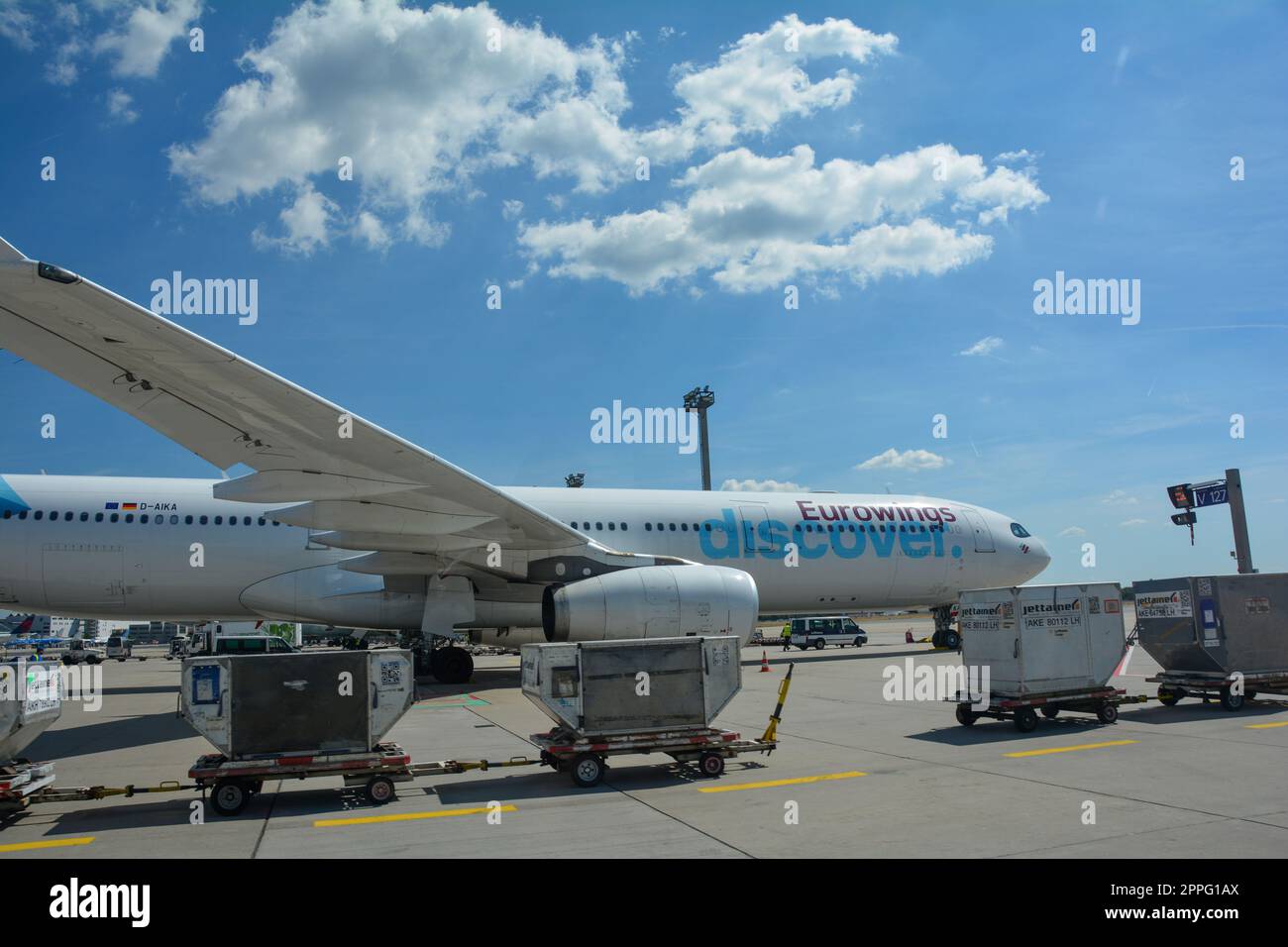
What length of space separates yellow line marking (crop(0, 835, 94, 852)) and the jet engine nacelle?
5942mm

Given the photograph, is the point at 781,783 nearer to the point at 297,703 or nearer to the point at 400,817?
the point at 400,817

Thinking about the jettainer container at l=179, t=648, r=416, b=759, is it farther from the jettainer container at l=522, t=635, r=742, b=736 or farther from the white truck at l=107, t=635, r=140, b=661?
the white truck at l=107, t=635, r=140, b=661

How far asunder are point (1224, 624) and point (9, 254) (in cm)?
1428

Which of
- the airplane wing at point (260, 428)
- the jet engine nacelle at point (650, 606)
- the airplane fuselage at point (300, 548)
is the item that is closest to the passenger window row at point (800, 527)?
the airplane fuselage at point (300, 548)

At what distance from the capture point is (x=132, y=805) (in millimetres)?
7059

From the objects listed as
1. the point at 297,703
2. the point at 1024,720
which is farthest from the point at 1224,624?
the point at 297,703

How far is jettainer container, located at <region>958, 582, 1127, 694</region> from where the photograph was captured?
33.1 ft

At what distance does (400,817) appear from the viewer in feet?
21.1

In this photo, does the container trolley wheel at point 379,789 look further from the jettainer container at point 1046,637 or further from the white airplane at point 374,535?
the jettainer container at point 1046,637

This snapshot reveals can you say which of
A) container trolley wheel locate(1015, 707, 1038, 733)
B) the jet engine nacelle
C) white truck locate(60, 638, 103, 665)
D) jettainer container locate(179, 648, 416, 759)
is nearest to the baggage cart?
container trolley wheel locate(1015, 707, 1038, 733)

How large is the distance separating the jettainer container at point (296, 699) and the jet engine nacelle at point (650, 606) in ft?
12.8
